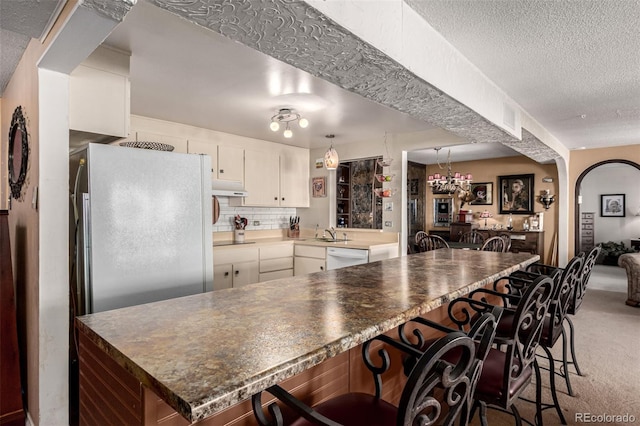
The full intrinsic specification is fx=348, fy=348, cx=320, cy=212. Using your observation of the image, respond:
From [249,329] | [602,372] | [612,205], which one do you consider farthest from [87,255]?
[612,205]

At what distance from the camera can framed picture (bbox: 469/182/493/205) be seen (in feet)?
26.0

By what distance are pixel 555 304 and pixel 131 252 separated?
7.99 feet

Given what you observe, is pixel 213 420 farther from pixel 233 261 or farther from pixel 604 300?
pixel 604 300

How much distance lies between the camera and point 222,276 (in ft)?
13.9

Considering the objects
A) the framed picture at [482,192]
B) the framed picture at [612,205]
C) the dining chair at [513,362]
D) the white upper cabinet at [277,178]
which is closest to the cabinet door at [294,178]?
the white upper cabinet at [277,178]

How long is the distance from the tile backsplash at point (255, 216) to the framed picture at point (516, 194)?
190 inches

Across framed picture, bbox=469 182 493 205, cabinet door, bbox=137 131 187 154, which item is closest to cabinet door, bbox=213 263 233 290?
cabinet door, bbox=137 131 187 154

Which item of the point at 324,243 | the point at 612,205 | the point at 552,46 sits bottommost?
the point at 324,243

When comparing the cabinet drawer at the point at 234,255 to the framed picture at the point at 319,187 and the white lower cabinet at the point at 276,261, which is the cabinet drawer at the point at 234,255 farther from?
the framed picture at the point at 319,187

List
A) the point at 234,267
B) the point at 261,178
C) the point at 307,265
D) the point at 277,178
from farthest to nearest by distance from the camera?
the point at 277,178, the point at 261,178, the point at 307,265, the point at 234,267

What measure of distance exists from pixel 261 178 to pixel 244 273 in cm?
144

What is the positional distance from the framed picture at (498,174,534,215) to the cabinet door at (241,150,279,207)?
5283mm

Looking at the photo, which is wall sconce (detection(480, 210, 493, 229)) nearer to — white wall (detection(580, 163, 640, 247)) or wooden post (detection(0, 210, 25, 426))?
white wall (detection(580, 163, 640, 247))

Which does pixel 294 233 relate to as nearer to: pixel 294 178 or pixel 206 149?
pixel 294 178
